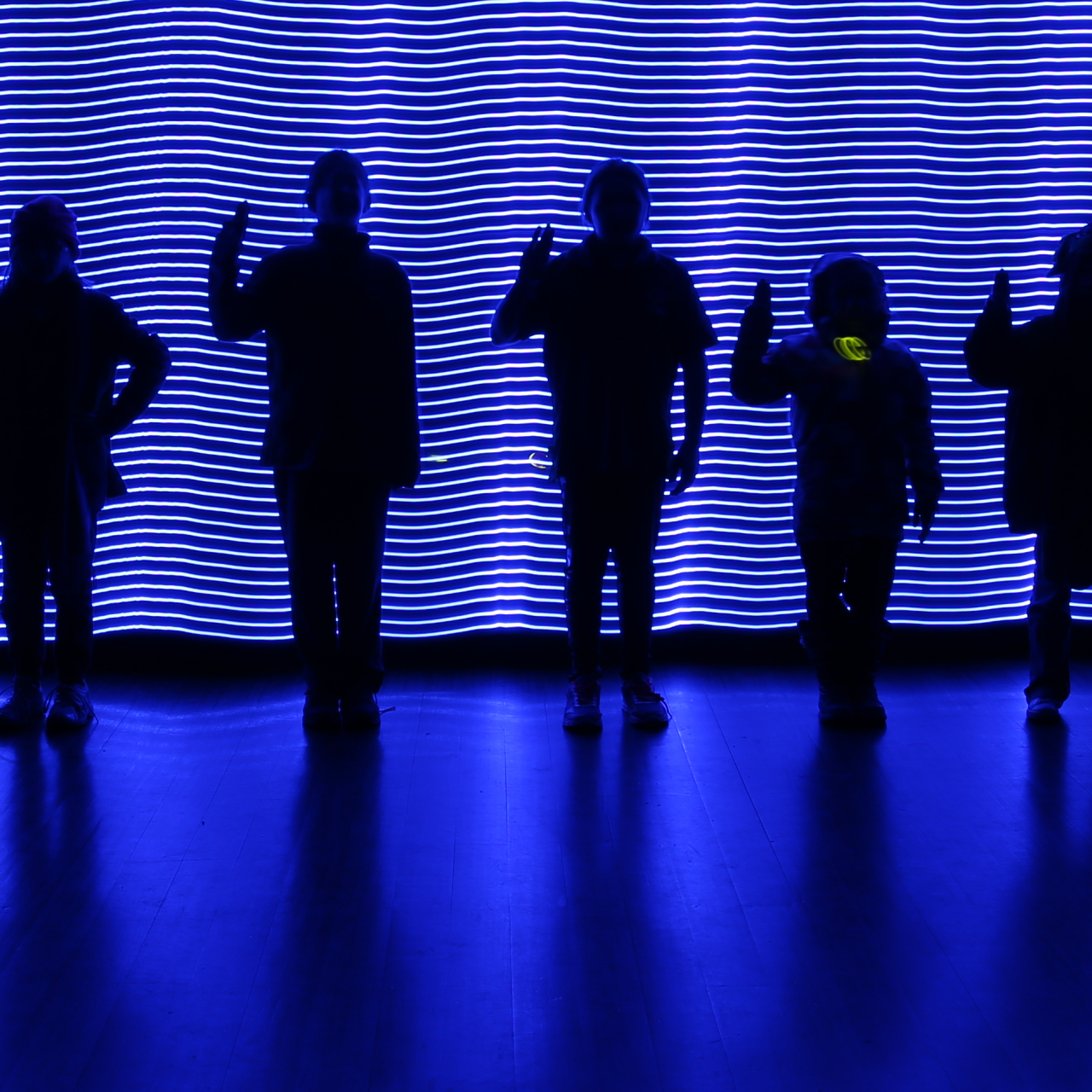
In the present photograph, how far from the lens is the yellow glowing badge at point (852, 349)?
384cm

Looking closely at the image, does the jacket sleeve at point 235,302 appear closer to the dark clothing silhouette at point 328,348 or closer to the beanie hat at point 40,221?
the dark clothing silhouette at point 328,348

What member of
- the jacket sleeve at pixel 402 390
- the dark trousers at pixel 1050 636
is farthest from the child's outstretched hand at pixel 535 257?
the dark trousers at pixel 1050 636

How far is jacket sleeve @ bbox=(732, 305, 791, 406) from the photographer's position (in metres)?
3.80

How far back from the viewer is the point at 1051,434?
3842mm

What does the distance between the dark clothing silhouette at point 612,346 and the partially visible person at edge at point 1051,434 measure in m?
0.82

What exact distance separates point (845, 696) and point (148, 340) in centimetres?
221

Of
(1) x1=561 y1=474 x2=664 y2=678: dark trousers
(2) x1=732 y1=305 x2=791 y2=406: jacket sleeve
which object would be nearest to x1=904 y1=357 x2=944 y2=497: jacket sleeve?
(2) x1=732 y1=305 x2=791 y2=406: jacket sleeve

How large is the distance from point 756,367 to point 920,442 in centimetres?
50

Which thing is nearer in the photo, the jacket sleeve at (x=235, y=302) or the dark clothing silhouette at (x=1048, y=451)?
the jacket sleeve at (x=235, y=302)

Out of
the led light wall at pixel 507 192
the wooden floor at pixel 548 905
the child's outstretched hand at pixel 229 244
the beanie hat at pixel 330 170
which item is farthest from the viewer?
the led light wall at pixel 507 192

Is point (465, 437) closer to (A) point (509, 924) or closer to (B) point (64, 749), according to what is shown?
(B) point (64, 749)

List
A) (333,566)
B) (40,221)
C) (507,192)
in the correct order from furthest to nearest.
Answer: (507,192), (333,566), (40,221)

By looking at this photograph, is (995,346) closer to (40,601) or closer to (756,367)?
(756,367)

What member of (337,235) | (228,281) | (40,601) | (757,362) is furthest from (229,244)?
(757,362)
